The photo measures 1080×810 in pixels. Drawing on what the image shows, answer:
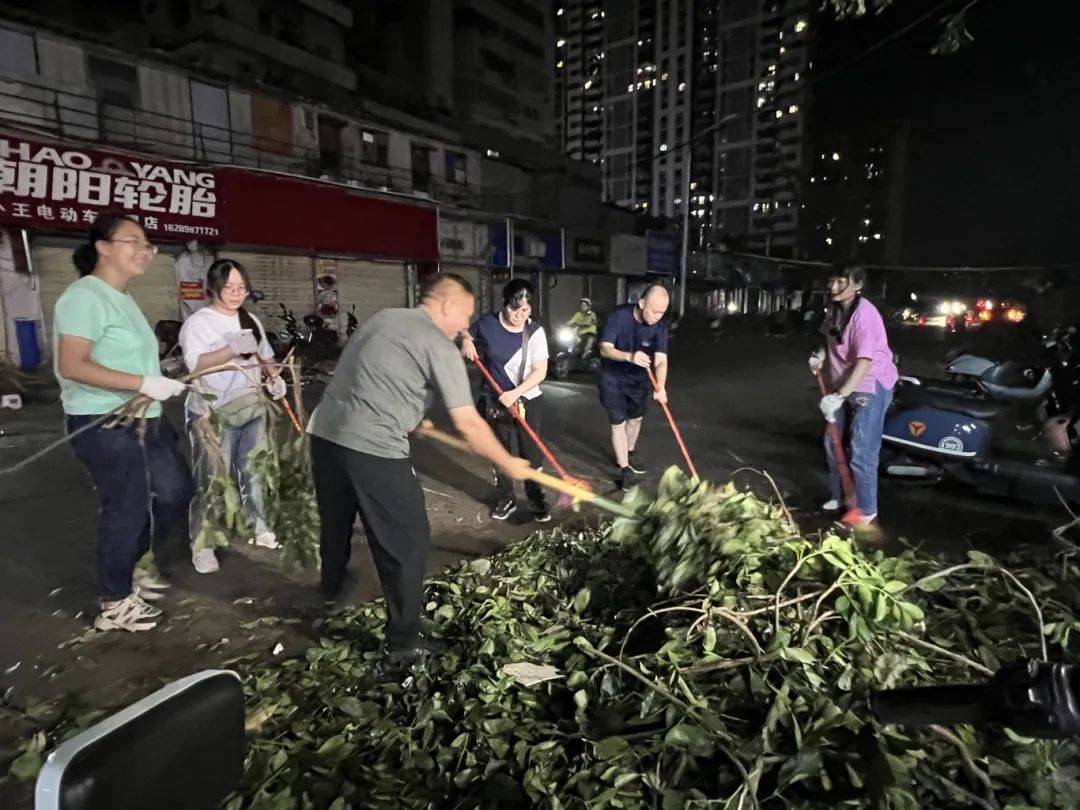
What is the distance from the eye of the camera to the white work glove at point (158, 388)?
3.17 m

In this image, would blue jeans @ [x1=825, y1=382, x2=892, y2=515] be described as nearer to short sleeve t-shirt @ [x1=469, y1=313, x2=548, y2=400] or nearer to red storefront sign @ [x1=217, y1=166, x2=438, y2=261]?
short sleeve t-shirt @ [x1=469, y1=313, x2=548, y2=400]

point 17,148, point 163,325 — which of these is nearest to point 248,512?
point 163,325

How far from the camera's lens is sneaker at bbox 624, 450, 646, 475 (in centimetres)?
613

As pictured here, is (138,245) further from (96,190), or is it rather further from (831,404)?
(96,190)

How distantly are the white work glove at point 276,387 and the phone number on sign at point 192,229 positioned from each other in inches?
483

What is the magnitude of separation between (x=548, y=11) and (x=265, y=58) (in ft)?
113

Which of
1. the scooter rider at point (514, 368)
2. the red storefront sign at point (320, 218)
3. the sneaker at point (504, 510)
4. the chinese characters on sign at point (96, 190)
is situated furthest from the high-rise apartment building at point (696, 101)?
the sneaker at point (504, 510)

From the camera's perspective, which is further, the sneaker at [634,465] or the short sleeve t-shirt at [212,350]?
the sneaker at [634,465]

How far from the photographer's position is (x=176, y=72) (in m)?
16.5

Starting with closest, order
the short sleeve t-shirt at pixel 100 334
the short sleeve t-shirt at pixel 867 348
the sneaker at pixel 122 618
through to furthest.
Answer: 1. the short sleeve t-shirt at pixel 100 334
2. the sneaker at pixel 122 618
3. the short sleeve t-shirt at pixel 867 348

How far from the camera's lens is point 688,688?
222 centimetres

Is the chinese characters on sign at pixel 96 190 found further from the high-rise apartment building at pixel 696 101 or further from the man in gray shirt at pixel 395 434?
the high-rise apartment building at pixel 696 101

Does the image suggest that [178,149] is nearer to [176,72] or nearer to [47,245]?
[176,72]

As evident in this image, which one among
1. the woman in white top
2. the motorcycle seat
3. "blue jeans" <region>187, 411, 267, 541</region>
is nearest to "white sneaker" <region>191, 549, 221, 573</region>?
the woman in white top
